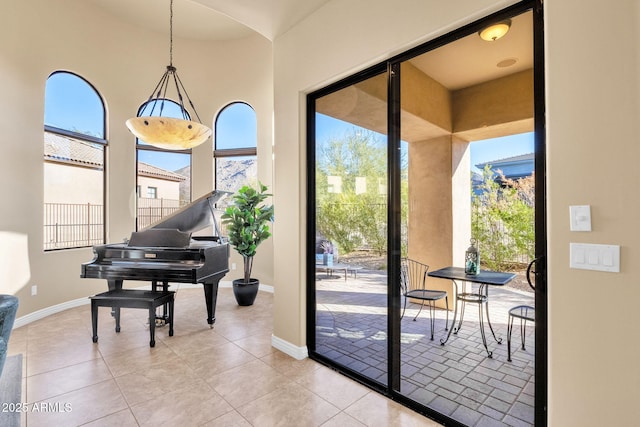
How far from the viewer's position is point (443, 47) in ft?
7.02

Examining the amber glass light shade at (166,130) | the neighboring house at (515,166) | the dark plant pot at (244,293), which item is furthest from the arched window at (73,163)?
the neighboring house at (515,166)

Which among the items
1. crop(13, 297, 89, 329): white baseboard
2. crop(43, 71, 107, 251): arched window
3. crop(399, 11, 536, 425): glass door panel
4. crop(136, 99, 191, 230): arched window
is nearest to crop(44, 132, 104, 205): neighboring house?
crop(43, 71, 107, 251): arched window

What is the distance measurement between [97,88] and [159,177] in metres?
1.64

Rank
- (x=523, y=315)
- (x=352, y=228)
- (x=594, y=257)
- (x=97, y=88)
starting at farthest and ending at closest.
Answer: (x=97, y=88) < (x=352, y=228) < (x=523, y=315) < (x=594, y=257)

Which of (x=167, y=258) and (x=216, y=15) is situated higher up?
(x=216, y=15)

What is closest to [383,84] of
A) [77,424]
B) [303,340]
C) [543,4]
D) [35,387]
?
[543,4]

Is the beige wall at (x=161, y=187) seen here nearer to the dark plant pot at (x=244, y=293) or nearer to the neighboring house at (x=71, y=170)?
the neighboring house at (x=71, y=170)

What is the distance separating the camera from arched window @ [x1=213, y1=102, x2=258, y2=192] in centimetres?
598

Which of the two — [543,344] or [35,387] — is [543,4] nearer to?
[543,344]

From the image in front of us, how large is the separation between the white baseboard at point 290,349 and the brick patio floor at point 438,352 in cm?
15

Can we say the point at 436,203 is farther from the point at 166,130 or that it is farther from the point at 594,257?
the point at 166,130

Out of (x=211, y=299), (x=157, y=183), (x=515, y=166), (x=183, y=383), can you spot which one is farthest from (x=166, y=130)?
(x=515, y=166)

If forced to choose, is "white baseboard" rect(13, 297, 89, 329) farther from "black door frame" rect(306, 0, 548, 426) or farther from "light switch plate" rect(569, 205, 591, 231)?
"light switch plate" rect(569, 205, 591, 231)

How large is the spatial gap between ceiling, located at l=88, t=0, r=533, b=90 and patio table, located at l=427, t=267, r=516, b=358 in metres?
1.27
